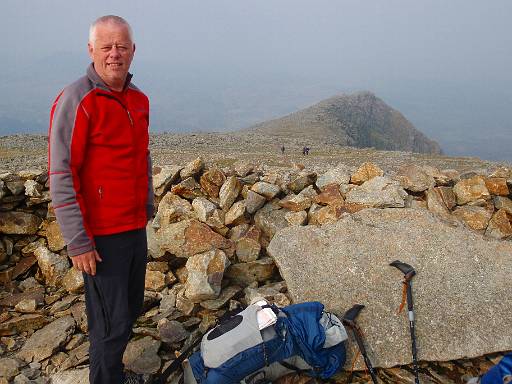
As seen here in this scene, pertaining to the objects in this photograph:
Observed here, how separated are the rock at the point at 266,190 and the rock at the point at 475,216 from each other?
390 centimetres

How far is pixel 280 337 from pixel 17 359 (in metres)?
4.36

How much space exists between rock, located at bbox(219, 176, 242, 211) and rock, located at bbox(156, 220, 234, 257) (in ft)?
2.64

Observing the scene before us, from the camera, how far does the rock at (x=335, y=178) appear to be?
30.9 ft

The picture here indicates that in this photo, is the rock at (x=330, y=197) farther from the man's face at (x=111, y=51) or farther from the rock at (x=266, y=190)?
the man's face at (x=111, y=51)

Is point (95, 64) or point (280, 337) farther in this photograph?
point (280, 337)

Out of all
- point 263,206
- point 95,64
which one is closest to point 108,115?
point 95,64

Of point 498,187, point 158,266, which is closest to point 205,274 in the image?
point 158,266

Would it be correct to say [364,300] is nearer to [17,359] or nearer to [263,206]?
[263,206]

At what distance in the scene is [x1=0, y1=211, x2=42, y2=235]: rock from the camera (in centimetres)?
902

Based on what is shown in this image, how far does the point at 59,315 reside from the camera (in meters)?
7.44

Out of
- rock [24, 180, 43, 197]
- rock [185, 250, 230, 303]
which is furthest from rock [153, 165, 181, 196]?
rock [24, 180, 43, 197]

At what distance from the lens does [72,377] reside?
19.0 ft

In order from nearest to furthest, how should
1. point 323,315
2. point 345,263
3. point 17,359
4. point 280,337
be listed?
point 280,337 → point 323,315 → point 17,359 → point 345,263

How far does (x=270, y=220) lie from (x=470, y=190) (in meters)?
4.52
